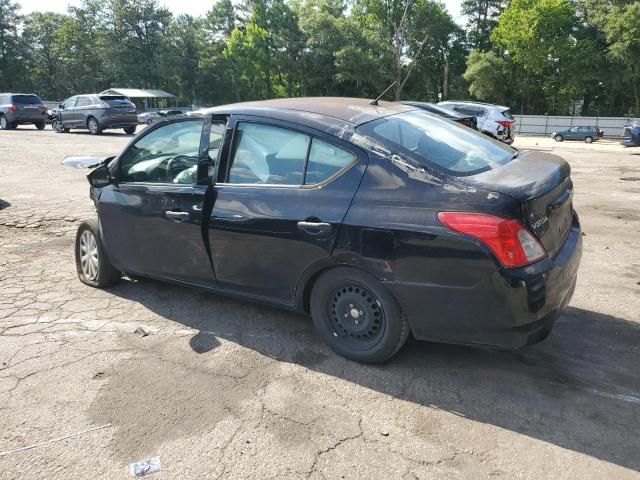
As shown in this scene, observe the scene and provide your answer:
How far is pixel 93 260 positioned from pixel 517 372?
12.3 ft

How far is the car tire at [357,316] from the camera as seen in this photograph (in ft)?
10.1

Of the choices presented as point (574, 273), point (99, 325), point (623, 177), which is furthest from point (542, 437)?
point (623, 177)

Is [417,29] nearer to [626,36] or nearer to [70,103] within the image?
[626,36]

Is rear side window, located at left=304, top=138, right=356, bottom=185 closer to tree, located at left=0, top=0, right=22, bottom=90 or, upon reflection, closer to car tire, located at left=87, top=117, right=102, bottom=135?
car tire, located at left=87, top=117, right=102, bottom=135

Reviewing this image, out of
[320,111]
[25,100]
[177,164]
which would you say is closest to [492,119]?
[320,111]

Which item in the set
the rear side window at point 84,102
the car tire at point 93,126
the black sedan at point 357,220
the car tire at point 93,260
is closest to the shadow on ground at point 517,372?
the black sedan at point 357,220

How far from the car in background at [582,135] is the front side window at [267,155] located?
34.3 metres

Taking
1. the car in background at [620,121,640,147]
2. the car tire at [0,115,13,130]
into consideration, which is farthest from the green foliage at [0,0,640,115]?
the car tire at [0,115,13,130]

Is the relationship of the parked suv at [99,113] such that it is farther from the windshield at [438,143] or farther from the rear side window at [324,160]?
the rear side window at [324,160]

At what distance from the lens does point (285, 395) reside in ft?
9.91

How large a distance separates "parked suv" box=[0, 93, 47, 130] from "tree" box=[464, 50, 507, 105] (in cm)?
3847

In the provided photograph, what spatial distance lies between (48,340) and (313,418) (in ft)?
7.21

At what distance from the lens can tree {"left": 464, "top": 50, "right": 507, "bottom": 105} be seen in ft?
159

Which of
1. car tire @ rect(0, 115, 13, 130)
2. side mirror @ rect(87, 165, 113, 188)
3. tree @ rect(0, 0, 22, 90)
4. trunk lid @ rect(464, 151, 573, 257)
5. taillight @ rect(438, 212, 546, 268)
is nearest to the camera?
taillight @ rect(438, 212, 546, 268)
